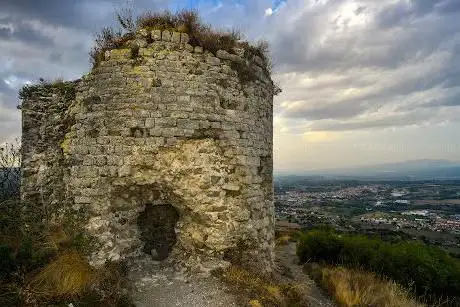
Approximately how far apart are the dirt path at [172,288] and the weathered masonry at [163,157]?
0.32 m

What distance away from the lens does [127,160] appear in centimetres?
709

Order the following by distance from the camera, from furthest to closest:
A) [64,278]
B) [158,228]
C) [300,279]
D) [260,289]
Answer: [300,279], [158,228], [260,289], [64,278]

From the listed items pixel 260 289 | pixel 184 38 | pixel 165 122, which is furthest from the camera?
pixel 184 38

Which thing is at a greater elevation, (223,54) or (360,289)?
(223,54)

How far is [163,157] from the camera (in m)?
7.20

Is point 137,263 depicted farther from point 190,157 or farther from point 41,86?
point 41,86

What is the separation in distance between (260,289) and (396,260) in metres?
6.75

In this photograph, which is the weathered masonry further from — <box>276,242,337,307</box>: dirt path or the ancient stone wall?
<box>276,242,337,307</box>: dirt path

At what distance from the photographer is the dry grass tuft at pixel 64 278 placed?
581 cm

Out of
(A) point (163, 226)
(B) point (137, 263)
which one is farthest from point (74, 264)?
(A) point (163, 226)

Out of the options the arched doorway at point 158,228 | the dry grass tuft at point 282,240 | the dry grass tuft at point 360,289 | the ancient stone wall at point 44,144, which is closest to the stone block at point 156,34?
the ancient stone wall at point 44,144

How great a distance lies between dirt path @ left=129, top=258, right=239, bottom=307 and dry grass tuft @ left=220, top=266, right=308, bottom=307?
25cm

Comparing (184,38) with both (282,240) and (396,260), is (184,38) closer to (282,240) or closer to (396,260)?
(396,260)

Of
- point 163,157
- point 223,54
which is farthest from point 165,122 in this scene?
point 223,54
